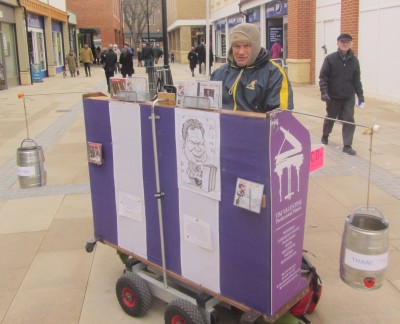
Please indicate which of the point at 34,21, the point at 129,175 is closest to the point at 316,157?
the point at 129,175

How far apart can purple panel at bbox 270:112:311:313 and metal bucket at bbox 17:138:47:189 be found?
336 centimetres

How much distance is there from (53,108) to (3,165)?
7.07 m

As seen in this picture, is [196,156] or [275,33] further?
[275,33]

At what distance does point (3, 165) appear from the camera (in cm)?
779

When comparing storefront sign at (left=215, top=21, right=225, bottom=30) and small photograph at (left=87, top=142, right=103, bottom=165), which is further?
storefront sign at (left=215, top=21, right=225, bottom=30)

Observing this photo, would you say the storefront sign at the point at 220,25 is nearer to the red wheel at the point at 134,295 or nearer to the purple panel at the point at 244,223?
the red wheel at the point at 134,295

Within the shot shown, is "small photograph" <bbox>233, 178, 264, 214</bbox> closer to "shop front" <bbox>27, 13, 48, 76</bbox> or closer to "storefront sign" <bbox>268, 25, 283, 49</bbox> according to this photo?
"shop front" <bbox>27, 13, 48, 76</bbox>

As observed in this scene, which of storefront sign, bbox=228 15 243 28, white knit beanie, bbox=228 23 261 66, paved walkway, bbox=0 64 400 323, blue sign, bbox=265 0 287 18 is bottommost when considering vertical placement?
paved walkway, bbox=0 64 400 323

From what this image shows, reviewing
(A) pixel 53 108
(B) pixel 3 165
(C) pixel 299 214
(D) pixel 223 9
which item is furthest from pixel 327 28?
(D) pixel 223 9

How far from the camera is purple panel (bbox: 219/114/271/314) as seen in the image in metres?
2.50

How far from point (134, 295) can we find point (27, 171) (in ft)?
8.49

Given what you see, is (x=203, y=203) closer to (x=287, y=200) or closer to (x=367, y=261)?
(x=287, y=200)

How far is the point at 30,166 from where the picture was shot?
5324 millimetres

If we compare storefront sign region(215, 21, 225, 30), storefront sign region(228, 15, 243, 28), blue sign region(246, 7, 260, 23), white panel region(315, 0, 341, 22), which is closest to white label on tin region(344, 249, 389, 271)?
white panel region(315, 0, 341, 22)
